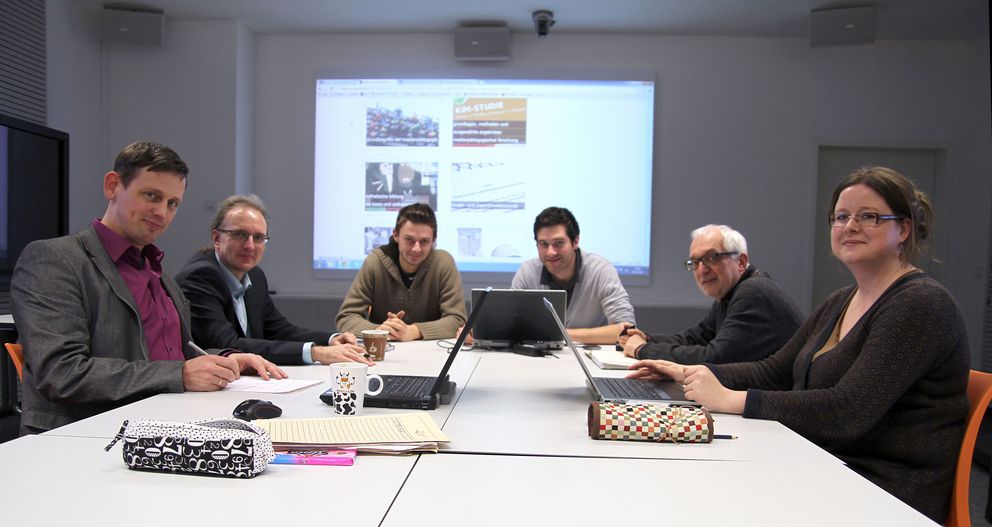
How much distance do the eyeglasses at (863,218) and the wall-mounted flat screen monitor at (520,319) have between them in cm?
96

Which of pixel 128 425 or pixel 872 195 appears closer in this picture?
pixel 128 425

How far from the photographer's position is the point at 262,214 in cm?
265

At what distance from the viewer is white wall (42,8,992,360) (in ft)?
16.9

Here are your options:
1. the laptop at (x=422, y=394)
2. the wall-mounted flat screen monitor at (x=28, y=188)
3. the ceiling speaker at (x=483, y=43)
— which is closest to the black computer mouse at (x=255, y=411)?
the laptop at (x=422, y=394)

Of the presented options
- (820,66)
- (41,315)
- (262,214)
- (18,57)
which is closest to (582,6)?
(820,66)

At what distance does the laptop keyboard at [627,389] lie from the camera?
1.61 m

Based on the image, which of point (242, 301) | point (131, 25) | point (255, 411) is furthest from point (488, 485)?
point (131, 25)

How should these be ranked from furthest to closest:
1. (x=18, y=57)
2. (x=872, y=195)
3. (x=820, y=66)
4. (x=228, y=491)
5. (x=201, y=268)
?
(x=820, y=66), (x=18, y=57), (x=201, y=268), (x=872, y=195), (x=228, y=491)

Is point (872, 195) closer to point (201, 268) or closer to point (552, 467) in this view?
point (552, 467)

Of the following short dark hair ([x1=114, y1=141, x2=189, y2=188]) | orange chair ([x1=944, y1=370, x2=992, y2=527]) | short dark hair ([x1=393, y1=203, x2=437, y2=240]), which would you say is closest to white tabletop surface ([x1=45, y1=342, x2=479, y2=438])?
short dark hair ([x1=114, y1=141, x2=189, y2=188])

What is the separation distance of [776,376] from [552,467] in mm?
1110

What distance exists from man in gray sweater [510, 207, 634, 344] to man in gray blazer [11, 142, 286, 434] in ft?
5.69

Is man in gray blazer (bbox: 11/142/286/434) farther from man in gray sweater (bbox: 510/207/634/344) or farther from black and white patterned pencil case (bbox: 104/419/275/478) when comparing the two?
man in gray sweater (bbox: 510/207/634/344)

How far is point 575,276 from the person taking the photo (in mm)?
3354
